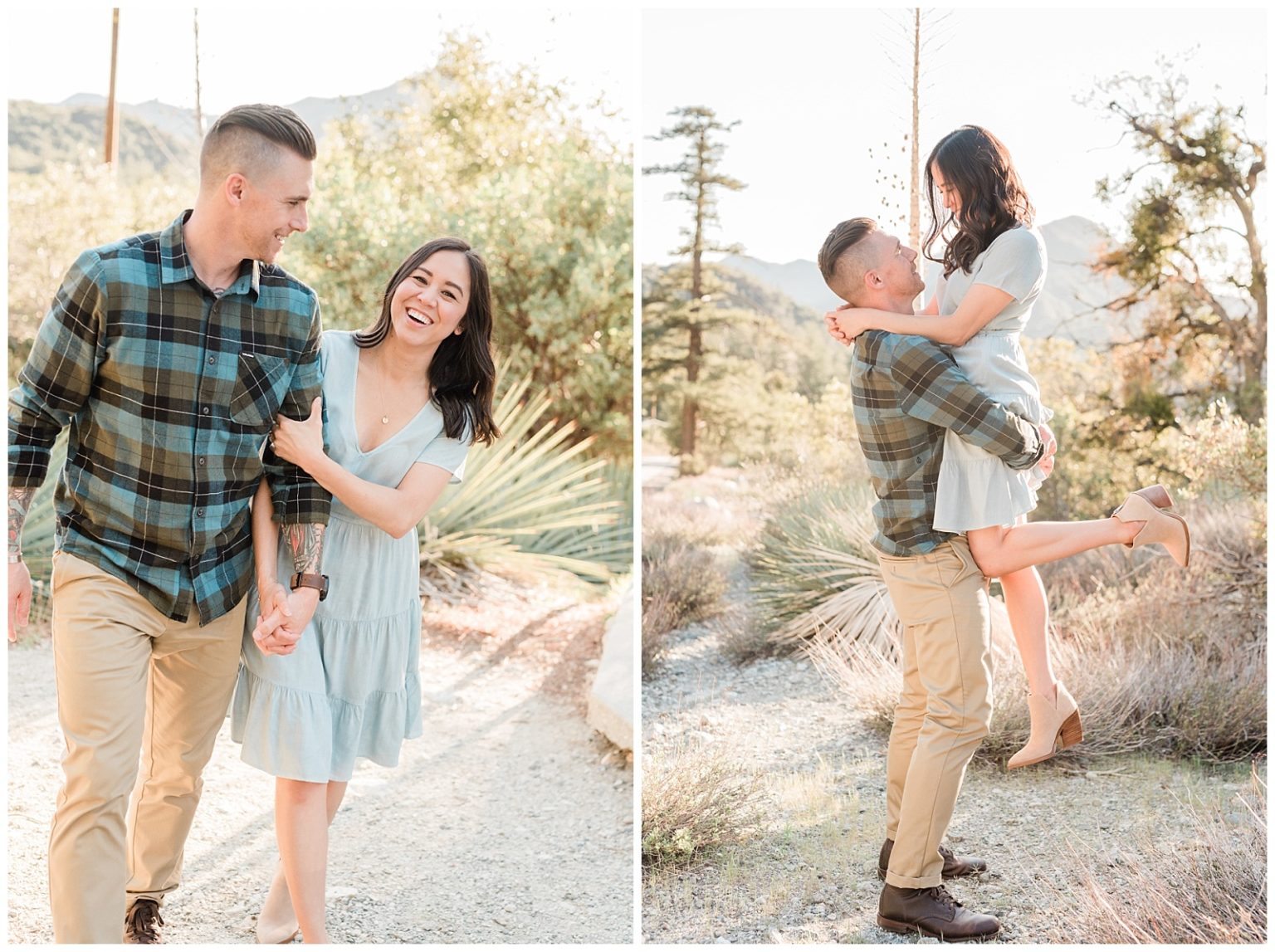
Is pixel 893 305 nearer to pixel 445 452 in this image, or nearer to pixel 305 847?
pixel 445 452

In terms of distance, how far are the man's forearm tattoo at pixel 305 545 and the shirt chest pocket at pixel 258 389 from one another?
0.23 meters

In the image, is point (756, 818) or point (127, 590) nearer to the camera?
point (127, 590)

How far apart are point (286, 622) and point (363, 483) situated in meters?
0.33

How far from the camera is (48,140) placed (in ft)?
34.7

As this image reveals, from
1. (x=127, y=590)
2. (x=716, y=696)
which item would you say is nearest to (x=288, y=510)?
(x=127, y=590)

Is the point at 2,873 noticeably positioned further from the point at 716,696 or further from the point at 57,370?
the point at 716,696

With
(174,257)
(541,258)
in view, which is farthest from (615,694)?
(541,258)

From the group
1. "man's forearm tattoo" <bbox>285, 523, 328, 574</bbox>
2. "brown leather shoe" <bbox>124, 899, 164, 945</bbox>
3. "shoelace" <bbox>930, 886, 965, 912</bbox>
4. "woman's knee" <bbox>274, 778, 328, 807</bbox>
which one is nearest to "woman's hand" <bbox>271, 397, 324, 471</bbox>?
"man's forearm tattoo" <bbox>285, 523, 328, 574</bbox>

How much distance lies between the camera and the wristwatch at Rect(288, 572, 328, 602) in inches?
87.7

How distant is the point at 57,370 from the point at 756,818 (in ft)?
7.27

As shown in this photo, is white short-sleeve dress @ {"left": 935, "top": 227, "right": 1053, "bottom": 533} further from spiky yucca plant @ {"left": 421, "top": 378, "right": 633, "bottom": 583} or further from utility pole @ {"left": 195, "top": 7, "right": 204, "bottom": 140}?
utility pole @ {"left": 195, "top": 7, "right": 204, "bottom": 140}

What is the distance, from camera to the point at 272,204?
2.06 metres

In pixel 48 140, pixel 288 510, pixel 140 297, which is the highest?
pixel 48 140

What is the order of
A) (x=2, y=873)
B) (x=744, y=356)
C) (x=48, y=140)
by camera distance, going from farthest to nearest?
(x=48, y=140)
(x=744, y=356)
(x=2, y=873)
